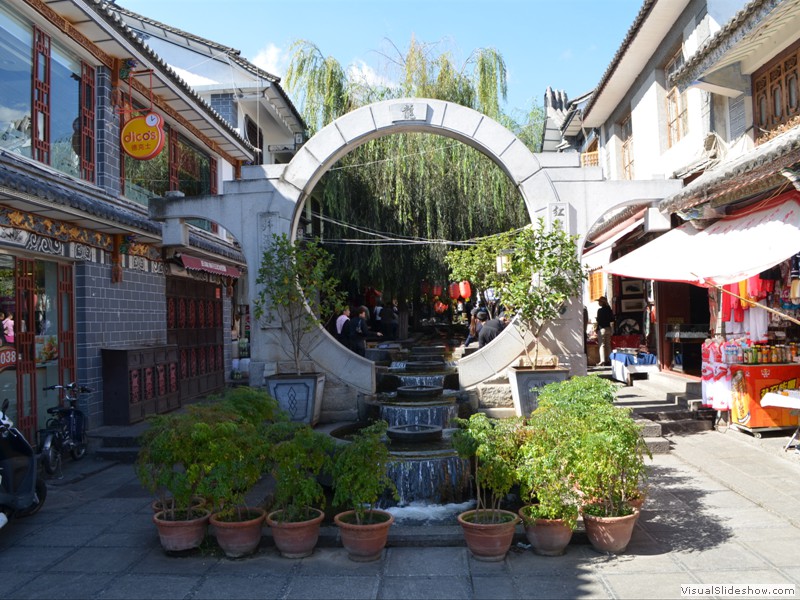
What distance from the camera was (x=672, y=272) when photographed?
9523 millimetres

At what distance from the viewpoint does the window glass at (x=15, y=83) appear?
8867 millimetres

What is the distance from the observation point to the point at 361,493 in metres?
5.39

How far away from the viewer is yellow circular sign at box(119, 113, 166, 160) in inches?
438

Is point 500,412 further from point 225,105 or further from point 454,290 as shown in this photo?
point 225,105

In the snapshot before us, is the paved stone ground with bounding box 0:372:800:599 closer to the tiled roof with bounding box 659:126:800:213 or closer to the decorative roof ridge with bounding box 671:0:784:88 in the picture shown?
→ the tiled roof with bounding box 659:126:800:213

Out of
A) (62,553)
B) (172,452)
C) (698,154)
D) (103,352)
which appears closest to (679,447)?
(698,154)

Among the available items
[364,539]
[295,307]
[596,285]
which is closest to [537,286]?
[295,307]

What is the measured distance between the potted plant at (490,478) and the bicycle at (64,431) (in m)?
5.62

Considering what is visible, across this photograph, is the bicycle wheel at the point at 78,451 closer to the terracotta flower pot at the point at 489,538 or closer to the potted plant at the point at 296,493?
the potted plant at the point at 296,493

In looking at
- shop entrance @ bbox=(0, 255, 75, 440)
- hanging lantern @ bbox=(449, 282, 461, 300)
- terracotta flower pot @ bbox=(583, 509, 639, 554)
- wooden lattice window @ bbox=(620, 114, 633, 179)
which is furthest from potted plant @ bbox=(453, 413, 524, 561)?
hanging lantern @ bbox=(449, 282, 461, 300)

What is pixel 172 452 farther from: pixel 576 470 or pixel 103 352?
pixel 103 352

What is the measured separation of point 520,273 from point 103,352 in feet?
21.6

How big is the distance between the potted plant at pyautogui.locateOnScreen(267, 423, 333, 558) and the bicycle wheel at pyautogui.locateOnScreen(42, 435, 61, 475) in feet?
13.9

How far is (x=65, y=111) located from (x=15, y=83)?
1.22 m
